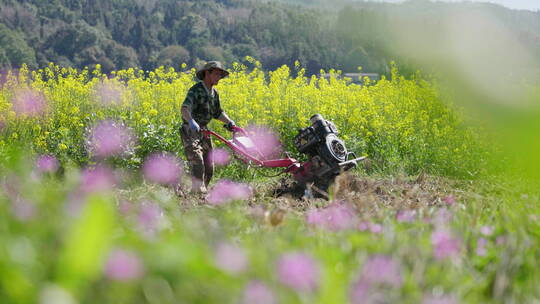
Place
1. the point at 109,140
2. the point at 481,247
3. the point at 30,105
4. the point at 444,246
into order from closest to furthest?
the point at 444,246
the point at 481,247
the point at 109,140
the point at 30,105

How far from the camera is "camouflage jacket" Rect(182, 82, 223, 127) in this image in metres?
6.18

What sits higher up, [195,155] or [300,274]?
[300,274]

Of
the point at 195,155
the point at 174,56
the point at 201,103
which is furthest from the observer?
the point at 174,56

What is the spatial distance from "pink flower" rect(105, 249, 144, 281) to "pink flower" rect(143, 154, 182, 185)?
6338 mm

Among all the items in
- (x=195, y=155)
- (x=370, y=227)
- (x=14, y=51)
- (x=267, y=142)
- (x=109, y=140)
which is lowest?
(x=14, y=51)

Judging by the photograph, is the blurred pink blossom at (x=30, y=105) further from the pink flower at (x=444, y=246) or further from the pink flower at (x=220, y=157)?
the pink flower at (x=444, y=246)

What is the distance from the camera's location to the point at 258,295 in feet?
2.00

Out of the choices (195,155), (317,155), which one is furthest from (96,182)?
(195,155)

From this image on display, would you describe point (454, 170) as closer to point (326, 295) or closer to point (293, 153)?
point (293, 153)

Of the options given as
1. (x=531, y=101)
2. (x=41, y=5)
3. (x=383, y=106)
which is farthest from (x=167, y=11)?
(x=531, y=101)

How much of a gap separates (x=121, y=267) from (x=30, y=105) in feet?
28.5

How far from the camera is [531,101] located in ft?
2.05

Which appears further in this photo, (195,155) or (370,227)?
(195,155)

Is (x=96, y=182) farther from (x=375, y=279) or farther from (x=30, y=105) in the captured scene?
(x=30, y=105)
